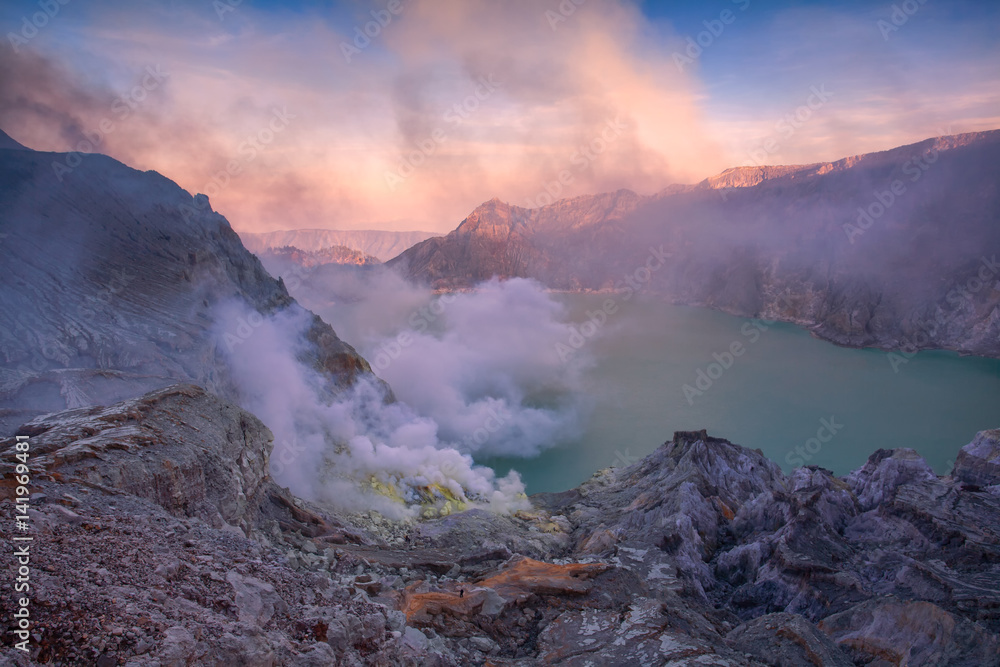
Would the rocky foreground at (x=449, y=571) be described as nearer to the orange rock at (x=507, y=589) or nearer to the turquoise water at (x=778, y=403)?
the orange rock at (x=507, y=589)

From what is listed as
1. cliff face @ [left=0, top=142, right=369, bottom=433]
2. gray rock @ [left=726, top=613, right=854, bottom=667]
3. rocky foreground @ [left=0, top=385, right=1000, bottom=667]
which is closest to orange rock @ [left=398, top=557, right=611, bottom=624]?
rocky foreground @ [left=0, top=385, right=1000, bottom=667]

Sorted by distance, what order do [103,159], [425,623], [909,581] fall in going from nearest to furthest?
[425,623] < [909,581] < [103,159]

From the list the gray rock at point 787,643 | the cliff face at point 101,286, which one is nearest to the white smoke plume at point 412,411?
the cliff face at point 101,286

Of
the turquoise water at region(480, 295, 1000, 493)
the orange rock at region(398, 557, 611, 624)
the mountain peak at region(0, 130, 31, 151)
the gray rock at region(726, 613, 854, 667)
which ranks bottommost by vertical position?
the gray rock at region(726, 613, 854, 667)

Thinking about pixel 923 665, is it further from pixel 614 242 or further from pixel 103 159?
pixel 614 242

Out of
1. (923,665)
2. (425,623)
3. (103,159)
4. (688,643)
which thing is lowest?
(923,665)

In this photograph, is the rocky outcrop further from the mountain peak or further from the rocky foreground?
the rocky foreground

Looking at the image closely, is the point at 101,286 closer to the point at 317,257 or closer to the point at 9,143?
the point at 9,143

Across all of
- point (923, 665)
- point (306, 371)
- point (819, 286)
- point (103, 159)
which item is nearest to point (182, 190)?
point (103, 159)
